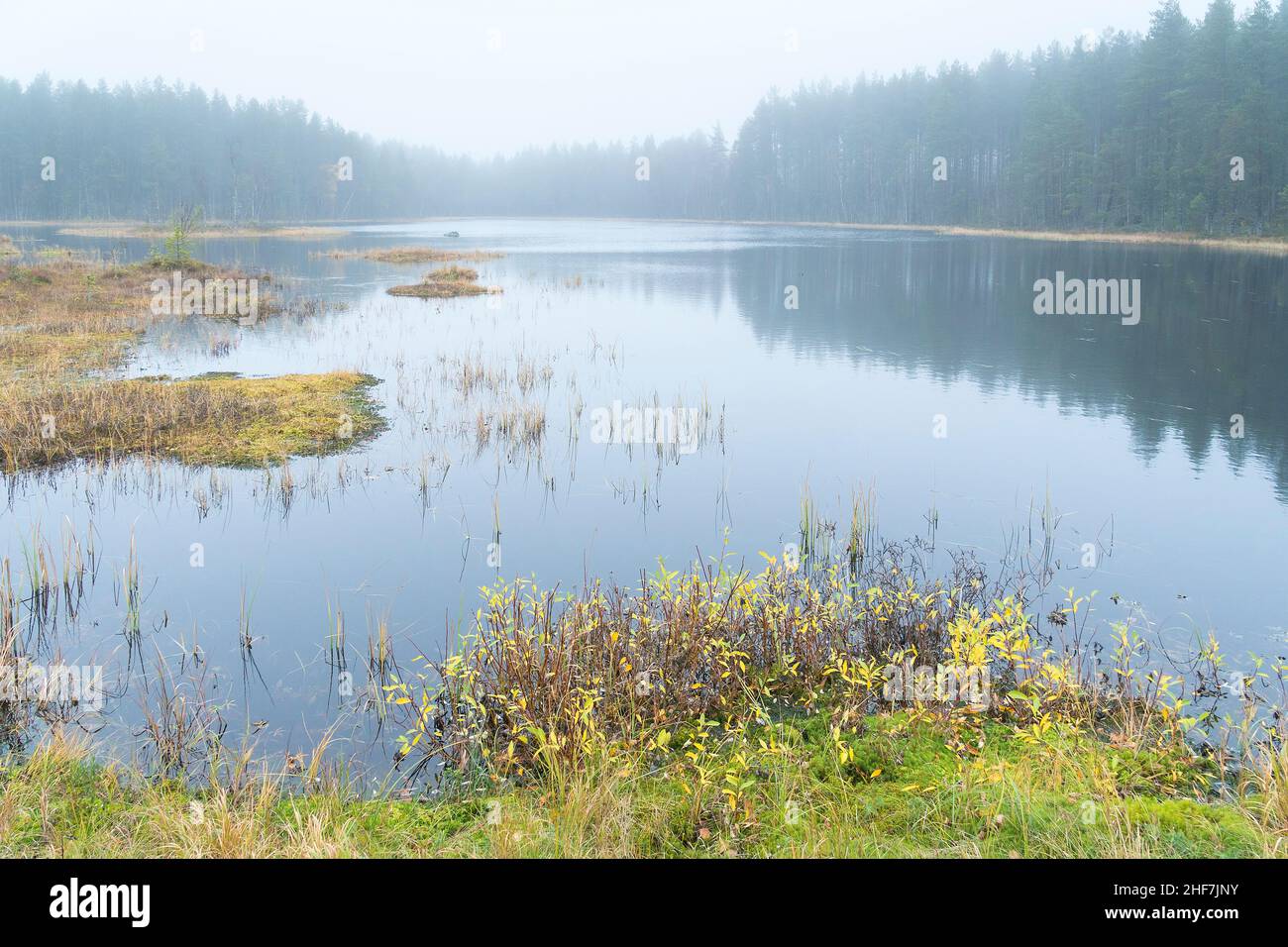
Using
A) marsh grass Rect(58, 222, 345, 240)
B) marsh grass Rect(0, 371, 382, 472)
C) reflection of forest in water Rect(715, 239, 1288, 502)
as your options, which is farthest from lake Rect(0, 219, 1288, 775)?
marsh grass Rect(58, 222, 345, 240)

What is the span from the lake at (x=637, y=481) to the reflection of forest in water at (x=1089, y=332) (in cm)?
17

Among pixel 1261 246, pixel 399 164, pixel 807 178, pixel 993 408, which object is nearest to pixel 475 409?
pixel 993 408

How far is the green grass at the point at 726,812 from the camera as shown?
5.55m

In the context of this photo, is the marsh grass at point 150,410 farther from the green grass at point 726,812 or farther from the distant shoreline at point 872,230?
the distant shoreline at point 872,230

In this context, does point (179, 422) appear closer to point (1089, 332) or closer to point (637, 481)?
point (637, 481)

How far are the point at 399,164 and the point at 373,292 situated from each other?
154391 millimetres

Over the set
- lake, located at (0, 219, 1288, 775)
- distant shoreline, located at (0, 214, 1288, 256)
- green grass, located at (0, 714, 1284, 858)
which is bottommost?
green grass, located at (0, 714, 1284, 858)

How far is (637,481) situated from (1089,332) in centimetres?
2352

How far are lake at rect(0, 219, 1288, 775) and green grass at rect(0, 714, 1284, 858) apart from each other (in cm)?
149

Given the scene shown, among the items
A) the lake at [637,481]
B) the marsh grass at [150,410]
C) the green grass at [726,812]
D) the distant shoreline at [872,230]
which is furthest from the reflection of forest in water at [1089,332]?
the marsh grass at [150,410]

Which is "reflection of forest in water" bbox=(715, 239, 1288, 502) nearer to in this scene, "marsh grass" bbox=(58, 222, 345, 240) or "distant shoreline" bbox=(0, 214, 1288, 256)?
"distant shoreline" bbox=(0, 214, 1288, 256)

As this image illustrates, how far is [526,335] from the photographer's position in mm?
31047

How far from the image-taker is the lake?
1048 centimetres

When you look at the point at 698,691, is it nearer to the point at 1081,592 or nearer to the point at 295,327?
the point at 1081,592
